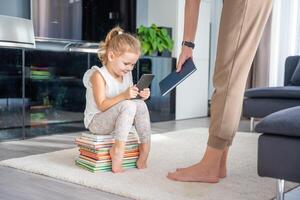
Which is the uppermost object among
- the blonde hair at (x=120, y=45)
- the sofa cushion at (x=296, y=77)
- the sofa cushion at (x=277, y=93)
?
the blonde hair at (x=120, y=45)

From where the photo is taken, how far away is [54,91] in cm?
329

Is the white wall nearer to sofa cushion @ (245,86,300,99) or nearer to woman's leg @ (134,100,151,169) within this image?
sofa cushion @ (245,86,300,99)

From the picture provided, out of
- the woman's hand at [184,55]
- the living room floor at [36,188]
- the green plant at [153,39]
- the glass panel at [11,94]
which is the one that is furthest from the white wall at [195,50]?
the woman's hand at [184,55]

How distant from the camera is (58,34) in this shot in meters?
3.48

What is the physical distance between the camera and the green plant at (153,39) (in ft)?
13.1

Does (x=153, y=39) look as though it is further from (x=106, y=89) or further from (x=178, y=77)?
(x=178, y=77)

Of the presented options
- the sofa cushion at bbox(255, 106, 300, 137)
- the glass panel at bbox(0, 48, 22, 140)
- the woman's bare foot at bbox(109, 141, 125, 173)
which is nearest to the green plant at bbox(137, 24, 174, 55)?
the glass panel at bbox(0, 48, 22, 140)

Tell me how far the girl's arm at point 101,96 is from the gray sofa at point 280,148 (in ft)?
2.40

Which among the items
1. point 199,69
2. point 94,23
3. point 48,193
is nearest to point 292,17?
point 199,69

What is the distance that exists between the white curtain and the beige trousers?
3.09m

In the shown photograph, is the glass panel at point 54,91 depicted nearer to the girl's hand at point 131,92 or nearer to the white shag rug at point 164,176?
the white shag rug at point 164,176

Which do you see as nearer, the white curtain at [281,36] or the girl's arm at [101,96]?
the girl's arm at [101,96]

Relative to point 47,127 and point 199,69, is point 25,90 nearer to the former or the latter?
point 47,127

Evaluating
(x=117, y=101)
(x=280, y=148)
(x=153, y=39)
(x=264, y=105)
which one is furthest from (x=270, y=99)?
(x=280, y=148)
